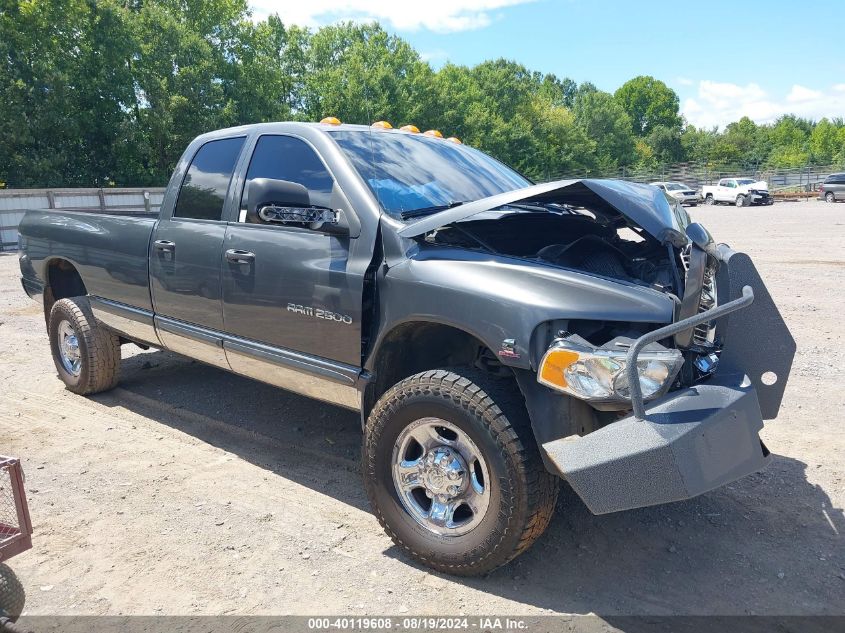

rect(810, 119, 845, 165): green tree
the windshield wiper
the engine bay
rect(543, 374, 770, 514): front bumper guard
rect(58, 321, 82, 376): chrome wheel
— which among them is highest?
rect(810, 119, 845, 165): green tree

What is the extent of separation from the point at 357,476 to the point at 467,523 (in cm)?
125

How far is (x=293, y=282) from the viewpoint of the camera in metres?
3.54

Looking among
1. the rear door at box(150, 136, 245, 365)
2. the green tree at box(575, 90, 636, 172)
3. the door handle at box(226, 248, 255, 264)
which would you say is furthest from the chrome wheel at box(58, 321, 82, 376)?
the green tree at box(575, 90, 636, 172)

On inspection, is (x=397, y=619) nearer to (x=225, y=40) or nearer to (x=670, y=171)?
→ (x=225, y=40)

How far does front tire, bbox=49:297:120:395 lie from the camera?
5273 millimetres

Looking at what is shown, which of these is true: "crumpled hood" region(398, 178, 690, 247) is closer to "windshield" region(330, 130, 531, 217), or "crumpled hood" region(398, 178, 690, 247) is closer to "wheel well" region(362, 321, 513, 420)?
"windshield" region(330, 130, 531, 217)

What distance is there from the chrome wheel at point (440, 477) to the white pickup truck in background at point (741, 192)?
41215mm

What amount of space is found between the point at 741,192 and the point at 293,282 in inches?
1635

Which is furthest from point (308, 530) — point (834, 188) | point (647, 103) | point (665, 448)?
point (647, 103)

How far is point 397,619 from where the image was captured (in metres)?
2.75

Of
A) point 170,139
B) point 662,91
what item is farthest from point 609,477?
point 662,91

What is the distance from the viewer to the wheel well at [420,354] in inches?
127

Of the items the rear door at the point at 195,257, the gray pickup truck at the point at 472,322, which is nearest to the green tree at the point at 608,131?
the rear door at the point at 195,257

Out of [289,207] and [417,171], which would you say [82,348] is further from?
[417,171]
